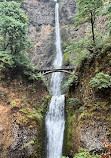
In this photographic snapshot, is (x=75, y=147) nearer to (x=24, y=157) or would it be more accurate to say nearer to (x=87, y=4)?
(x=24, y=157)

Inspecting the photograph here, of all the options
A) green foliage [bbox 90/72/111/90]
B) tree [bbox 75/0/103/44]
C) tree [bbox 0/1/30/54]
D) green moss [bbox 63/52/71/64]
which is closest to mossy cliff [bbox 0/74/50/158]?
tree [bbox 0/1/30/54]

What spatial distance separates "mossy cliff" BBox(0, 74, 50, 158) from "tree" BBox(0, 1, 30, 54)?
3.59 meters

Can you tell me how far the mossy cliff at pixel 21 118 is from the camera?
9578 millimetres

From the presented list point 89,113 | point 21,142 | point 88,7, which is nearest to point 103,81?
point 89,113

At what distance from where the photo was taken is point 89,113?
916cm

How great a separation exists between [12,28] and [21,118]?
8.85 m

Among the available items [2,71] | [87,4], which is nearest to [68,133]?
[2,71]

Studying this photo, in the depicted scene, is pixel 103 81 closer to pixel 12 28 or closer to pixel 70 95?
pixel 70 95

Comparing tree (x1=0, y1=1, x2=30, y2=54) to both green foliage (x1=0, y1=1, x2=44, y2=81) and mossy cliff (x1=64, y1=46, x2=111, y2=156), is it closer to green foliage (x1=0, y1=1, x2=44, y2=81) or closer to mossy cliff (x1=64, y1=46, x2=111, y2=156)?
green foliage (x1=0, y1=1, x2=44, y2=81)

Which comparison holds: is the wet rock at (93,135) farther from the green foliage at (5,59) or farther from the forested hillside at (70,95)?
the green foliage at (5,59)

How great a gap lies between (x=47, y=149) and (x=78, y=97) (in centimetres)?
526

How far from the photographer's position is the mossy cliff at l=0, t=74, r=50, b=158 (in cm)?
958

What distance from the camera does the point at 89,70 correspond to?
10961mm

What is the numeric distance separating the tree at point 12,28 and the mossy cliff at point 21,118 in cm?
359
